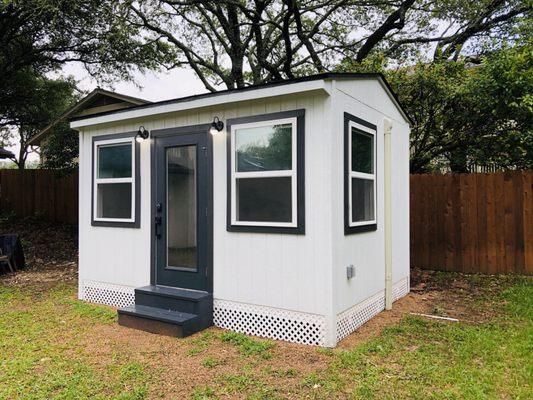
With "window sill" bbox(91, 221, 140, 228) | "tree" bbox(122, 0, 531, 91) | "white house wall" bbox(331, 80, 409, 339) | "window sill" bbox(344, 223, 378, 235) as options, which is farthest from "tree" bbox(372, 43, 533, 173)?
"window sill" bbox(91, 221, 140, 228)

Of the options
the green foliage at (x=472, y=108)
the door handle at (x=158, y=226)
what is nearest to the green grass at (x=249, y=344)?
the door handle at (x=158, y=226)

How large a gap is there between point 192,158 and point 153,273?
1508 millimetres

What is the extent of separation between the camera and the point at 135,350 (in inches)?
150

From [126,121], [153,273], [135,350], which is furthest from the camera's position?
[126,121]

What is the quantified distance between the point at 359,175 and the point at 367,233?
26.8 inches

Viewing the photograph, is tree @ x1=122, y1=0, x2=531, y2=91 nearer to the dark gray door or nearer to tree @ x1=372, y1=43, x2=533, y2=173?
tree @ x1=372, y1=43, x2=533, y2=173

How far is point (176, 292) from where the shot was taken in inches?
180

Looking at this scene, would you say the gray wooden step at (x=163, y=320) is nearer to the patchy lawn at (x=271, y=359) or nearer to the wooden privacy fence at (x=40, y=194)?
the patchy lawn at (x=271, y=359)

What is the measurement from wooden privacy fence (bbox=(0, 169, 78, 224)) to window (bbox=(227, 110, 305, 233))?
8152 mm

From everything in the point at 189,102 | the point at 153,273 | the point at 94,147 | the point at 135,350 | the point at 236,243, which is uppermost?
the point at 189,102

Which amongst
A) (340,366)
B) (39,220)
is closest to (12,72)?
(39,220)

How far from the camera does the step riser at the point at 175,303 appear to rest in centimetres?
435

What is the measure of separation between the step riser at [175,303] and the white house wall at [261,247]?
16 cm

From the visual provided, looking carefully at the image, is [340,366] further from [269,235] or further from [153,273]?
[153,273]
